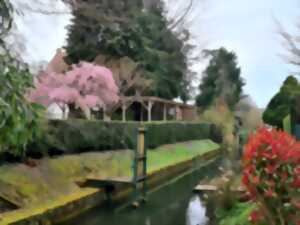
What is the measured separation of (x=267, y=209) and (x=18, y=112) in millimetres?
2946

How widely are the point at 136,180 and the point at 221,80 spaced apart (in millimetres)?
30951

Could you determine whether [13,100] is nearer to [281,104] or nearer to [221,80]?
[281,104]

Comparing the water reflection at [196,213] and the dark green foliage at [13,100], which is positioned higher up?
the dark green foliage at [13,100]

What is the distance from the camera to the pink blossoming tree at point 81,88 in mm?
24891

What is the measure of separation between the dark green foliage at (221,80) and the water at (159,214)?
29.1m

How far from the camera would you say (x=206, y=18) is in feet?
88.2

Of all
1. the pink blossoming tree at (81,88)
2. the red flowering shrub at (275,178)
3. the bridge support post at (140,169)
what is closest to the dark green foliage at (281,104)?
the bridge support post at (140,169)

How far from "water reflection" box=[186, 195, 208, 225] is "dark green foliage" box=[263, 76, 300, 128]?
534 cm

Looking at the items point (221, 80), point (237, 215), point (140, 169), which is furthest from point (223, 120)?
point (237, 215)

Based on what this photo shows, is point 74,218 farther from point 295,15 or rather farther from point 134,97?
point 134,97

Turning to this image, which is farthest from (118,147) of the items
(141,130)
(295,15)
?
(295,15)

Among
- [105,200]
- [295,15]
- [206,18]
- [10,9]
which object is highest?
[206,18]

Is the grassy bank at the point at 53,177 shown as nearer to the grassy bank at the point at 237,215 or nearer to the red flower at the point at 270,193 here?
the grassy bank at the point at 237,215

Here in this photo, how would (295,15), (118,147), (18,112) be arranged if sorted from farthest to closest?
(295,15) < (118,147) < (18,112)
